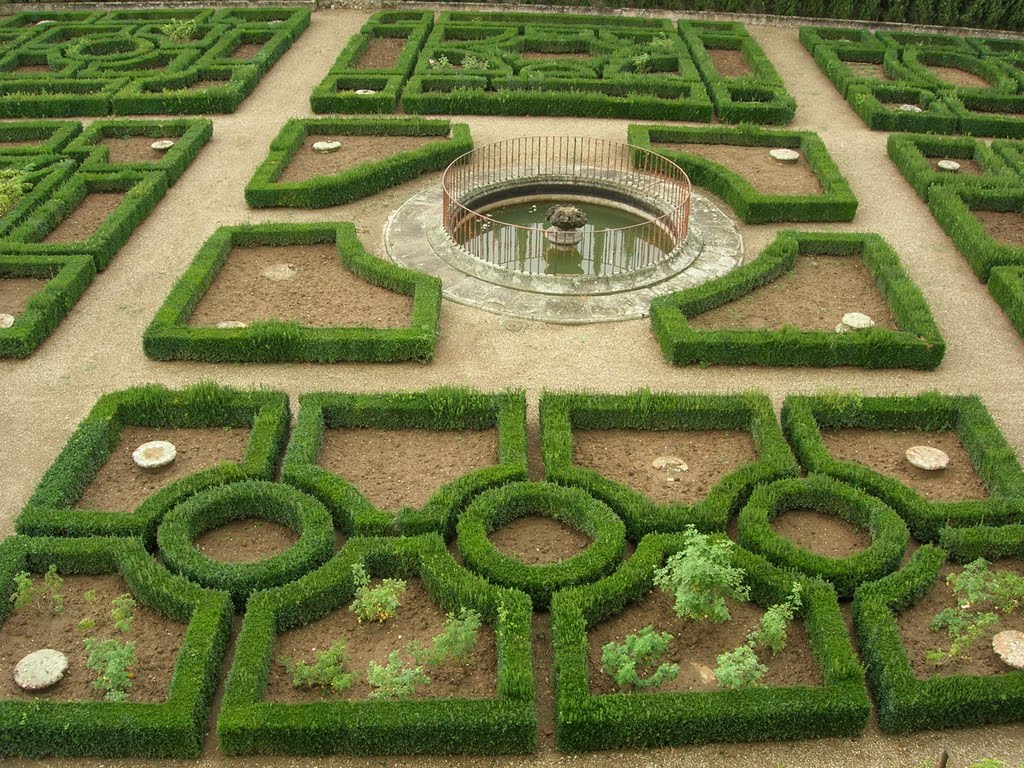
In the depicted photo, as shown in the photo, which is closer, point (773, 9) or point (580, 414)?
point (580, 414)

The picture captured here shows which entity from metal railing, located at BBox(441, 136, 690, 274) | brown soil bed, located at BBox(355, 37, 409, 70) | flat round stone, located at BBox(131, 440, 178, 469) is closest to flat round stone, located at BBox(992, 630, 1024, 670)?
metal railing, located at BBox(441, 136, 690, 274)

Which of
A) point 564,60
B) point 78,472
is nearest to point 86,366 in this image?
point 78,472

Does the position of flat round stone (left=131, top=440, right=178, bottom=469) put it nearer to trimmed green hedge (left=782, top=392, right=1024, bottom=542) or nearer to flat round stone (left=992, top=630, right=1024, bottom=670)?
trimmed green hedge (left=782, top=392, right=1024, bottom=542)

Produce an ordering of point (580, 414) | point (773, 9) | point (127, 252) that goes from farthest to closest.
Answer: point (773, 9) < point (127, 252) < point (580, 414)

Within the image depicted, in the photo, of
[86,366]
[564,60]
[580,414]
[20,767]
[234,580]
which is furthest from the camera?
[564,60]

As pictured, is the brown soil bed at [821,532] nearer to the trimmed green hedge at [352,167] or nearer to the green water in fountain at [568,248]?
the green water in fountain at [568,248]

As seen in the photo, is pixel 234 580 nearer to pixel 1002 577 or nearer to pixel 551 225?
pixel 1002 577
